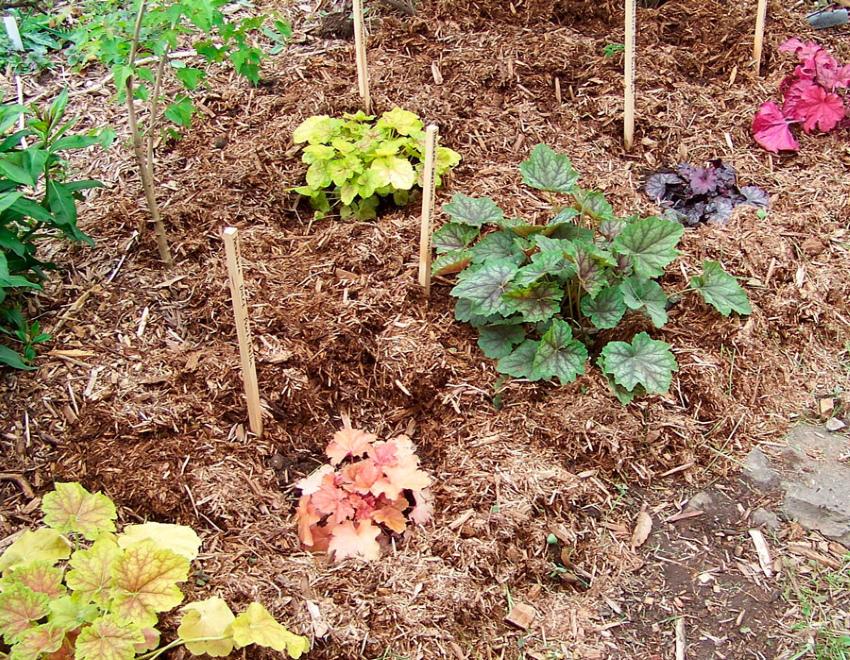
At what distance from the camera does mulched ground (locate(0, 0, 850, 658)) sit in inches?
91.9

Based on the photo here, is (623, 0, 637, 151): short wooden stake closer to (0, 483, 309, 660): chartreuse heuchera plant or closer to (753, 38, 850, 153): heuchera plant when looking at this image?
(753, 38, 850, 153): heuchera plant

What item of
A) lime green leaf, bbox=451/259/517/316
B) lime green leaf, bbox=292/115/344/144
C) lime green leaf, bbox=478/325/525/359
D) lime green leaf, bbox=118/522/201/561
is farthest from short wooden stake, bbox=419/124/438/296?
lime green leaf, bbox=118/522/201/561

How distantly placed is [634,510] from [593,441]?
0.24 metres

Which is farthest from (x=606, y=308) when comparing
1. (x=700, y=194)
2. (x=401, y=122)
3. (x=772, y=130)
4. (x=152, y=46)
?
(x=152, y=46)

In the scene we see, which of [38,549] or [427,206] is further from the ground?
[427,206]

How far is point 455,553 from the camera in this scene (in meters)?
2.36

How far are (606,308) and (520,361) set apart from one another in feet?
1.11

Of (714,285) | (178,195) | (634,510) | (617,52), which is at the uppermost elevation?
(617,52)

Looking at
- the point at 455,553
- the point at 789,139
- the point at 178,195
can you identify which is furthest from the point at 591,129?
the point at 455,553

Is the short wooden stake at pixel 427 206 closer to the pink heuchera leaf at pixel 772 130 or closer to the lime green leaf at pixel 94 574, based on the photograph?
the lime green leaf at pixel 94 574

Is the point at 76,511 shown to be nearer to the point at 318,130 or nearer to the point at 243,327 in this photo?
the point at 243,327

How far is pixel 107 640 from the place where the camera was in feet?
5.98

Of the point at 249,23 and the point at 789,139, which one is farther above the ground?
the point at 249,23

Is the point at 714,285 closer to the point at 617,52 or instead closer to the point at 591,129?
the point at 591,129
